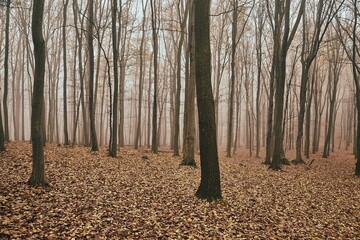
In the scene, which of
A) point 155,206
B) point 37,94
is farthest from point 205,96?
point 37,94

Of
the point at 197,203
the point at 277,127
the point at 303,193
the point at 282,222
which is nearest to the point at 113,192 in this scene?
the point at 197,203

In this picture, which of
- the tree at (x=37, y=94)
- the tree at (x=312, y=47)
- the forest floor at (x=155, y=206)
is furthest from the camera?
the tree at (x=312, y=47)

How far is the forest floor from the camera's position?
16.3ft

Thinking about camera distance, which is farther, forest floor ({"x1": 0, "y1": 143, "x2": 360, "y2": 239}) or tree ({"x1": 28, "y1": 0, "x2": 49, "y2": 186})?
tree ({"x1": 28, "y1": 0, "x2": 49, "y2": 186})

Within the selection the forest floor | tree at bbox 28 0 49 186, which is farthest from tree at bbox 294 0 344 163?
tree at bbox 28 0 49 186

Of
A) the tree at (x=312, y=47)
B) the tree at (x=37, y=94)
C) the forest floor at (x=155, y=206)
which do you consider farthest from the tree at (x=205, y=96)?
the tree at (x=312, y=47)

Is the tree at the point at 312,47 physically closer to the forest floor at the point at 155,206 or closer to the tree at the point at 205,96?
the forest floor at the point at 155,206

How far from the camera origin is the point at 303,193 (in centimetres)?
920

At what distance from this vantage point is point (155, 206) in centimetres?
641

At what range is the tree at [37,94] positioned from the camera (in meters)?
6.57

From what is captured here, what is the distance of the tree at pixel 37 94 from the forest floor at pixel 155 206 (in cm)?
52

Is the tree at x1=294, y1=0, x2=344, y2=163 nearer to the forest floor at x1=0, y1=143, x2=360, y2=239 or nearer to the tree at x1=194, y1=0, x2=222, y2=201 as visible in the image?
the forest floor at x1=0, y1=143, x2=360, y2=239

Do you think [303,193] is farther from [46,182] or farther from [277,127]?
[46,182]

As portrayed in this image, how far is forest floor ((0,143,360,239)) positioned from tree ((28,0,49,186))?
20.5 inches
